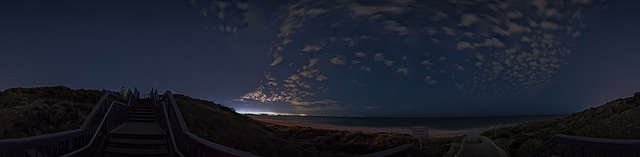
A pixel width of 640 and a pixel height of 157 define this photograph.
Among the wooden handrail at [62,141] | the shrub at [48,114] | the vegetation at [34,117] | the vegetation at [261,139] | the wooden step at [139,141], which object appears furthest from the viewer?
the vegetation at [261,139]

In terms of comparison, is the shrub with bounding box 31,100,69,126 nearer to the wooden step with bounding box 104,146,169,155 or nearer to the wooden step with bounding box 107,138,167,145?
the wooden step with bounding box 107,138,167,145

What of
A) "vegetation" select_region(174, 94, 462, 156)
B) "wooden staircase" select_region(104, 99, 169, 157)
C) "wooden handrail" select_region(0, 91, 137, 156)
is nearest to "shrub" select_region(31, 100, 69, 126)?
"wooden handrail" select_region(0, 91, 137, 156)

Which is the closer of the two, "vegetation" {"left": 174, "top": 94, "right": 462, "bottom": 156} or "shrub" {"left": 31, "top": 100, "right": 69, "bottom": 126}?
"shrub" {"left": 31, "top": 100, "right": 69, "bottom": 126}

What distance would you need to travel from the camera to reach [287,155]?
12.9 metres

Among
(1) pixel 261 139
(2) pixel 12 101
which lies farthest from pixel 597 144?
(2) pixel 12 101

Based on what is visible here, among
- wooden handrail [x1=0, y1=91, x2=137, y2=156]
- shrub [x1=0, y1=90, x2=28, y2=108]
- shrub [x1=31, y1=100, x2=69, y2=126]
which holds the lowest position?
wooden handrail [x1=0, y1=91, x2=137, y2=156]

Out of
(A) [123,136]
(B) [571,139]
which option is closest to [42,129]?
(A) [123,136]

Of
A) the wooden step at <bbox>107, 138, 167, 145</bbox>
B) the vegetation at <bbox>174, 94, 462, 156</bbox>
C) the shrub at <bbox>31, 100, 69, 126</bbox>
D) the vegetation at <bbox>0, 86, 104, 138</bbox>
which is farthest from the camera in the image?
the vegetation at <bbox>174, 94, 462, 156</bbox>

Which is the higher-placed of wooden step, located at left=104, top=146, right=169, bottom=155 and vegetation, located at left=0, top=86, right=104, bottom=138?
vegetation, located at left=0, top=86, right=104, bottom=138

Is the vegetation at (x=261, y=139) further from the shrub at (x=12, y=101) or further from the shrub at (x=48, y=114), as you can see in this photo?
the shrub at (x=12, y=101)

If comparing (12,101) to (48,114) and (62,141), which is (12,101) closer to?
(48,114)

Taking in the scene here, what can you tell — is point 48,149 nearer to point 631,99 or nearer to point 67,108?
point 67,108

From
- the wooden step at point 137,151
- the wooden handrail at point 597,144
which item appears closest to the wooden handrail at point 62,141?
the wooden step at point 137,151

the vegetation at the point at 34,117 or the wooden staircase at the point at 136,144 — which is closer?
the wooden staircase at the point at 136,144
